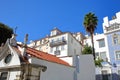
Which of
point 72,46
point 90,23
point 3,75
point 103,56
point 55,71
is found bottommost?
point 3,75

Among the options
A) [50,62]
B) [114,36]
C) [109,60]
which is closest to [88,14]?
[114,36]

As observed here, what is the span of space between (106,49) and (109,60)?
11.0 feet

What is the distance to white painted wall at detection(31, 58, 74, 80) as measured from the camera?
2054 centimetres

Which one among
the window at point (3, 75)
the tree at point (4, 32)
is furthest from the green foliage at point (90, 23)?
the window at point (3, 75)

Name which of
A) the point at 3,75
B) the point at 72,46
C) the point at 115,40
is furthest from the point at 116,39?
the point at 3,75

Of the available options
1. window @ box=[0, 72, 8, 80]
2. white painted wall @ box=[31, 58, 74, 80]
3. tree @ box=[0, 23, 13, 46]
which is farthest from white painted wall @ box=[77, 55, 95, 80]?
tree @ box=[0, 23, 13, 46]

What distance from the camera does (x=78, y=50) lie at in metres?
51.5

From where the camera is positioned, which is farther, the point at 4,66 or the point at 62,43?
the point at 62,43

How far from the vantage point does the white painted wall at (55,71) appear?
67.4 ft

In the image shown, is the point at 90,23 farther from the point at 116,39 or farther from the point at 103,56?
the point at 103,56

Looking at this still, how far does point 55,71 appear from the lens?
22.4 m

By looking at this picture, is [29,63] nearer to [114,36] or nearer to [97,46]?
[114,36]

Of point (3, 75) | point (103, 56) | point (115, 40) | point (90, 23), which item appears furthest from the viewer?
point (103, 56)

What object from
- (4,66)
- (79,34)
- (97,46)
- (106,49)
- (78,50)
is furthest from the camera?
(79,34)
